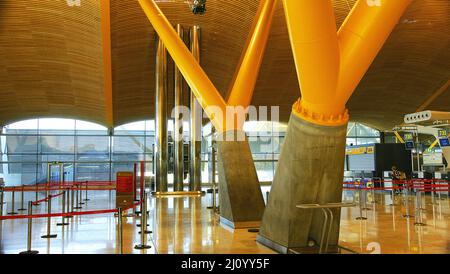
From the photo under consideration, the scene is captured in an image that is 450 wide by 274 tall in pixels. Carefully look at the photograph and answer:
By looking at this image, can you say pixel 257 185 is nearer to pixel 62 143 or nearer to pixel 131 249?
pixel 131 249

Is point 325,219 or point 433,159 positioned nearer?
point 325,219

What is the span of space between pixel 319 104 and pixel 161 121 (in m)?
17.0

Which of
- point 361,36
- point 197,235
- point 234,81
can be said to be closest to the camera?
point 361,36

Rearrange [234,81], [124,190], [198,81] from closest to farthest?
[124,190] → [198,81] → [234,81]

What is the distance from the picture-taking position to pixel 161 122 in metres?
22.6

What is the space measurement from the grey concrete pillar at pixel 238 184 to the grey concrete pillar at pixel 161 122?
1159 centimetres

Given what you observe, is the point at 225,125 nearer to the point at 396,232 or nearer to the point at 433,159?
the point at 396,232

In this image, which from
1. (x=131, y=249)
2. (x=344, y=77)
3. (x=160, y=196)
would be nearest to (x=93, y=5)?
(x=160, y=196)

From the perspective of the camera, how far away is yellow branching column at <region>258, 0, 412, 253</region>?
19.1 ft

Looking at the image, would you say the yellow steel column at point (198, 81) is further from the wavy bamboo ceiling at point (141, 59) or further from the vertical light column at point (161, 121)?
the vertical light column at point (161, 121)

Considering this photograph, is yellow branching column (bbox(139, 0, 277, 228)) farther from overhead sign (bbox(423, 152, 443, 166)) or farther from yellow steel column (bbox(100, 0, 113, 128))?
overhead sign (bbox(423, 152, 443, 166))

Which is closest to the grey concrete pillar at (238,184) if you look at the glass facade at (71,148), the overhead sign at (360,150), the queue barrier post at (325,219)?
the queue barrier post at (325,219)

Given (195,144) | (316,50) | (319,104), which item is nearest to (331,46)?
(316,50)

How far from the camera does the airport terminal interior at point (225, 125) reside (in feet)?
22.0
